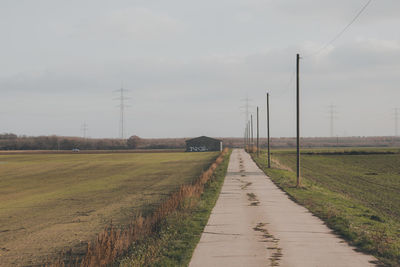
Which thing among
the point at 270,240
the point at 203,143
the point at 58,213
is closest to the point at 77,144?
the point at 203,143

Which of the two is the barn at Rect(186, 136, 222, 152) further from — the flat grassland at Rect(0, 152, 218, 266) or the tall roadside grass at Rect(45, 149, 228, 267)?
the tall roadside grass at Rect(45, 149, 228, 267)

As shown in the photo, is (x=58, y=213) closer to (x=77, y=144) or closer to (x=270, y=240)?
(x=270, y=240)

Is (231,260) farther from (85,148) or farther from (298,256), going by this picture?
(85,148)

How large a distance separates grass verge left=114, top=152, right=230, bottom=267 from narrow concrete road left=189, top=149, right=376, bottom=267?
0.31 meters

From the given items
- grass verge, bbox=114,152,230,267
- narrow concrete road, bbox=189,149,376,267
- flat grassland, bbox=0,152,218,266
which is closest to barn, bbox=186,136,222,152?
flat grassland, bbox=0,152,218,266

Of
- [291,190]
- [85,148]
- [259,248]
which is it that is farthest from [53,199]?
[85,148]

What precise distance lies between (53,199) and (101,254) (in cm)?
1885

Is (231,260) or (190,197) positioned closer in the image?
(231,260)

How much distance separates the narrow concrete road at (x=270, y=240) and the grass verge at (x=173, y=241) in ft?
1.01

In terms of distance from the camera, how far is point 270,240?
11.5m

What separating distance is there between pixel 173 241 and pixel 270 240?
2.54 m

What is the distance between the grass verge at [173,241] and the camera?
A: 954 centimetres

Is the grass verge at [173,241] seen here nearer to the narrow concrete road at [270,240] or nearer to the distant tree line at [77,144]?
the narrow concrete road at [270,240]

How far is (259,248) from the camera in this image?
34.9 ft
